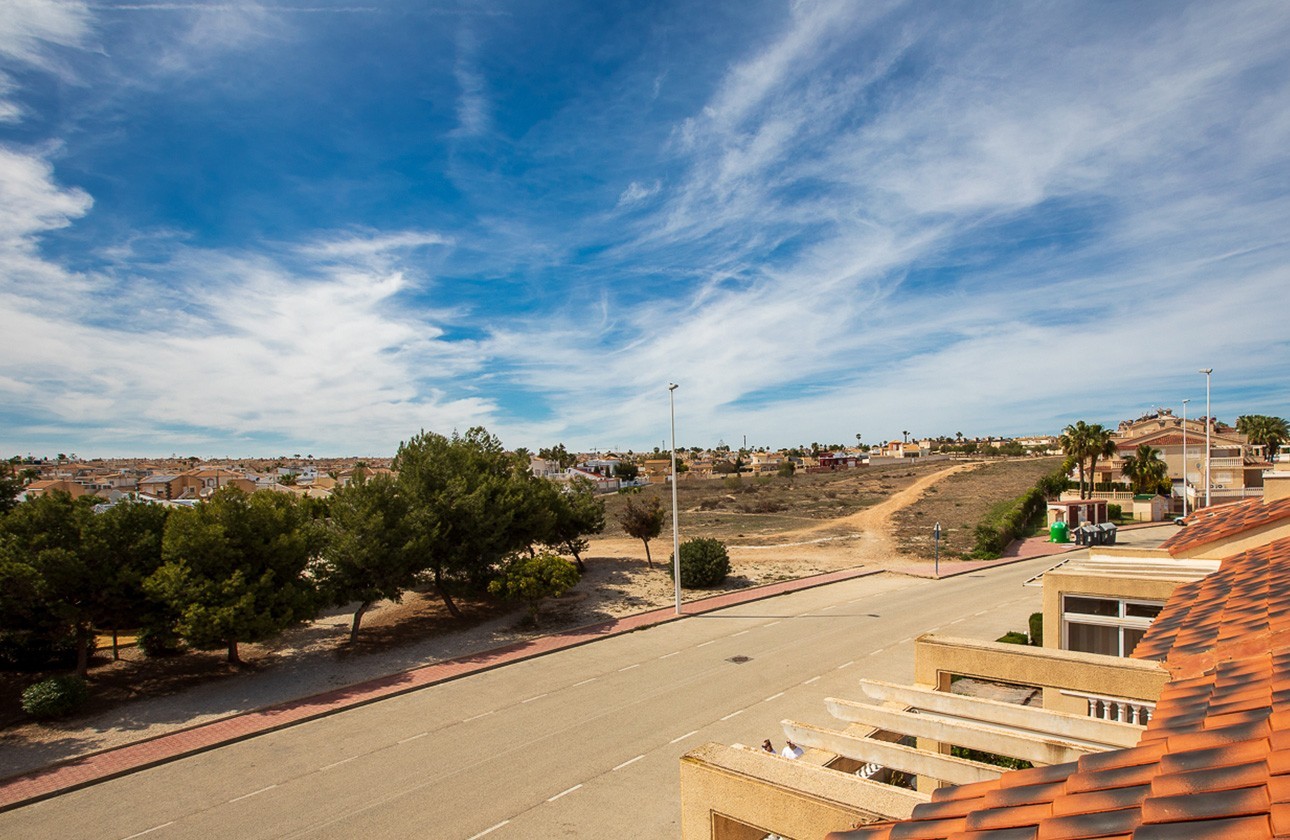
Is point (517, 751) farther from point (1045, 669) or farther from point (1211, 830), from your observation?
point (1211, 830)

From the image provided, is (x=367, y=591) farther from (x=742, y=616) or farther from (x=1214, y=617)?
(x=1214, y=617)

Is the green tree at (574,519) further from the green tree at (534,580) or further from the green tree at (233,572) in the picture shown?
the green tree at (233,572)

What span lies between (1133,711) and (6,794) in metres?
19.2

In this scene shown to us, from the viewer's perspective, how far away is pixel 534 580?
23172 mm

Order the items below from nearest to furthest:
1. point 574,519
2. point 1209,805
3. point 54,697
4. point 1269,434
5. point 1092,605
→ point 1209,805 → point 1092,605 → point 54,697 → point 574,519 → point 1269,434

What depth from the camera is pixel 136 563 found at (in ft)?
57.5

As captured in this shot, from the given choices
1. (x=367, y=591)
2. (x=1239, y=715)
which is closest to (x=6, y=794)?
(x=367, y=591)

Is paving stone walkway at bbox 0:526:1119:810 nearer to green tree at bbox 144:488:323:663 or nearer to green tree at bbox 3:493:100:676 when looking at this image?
green tree at bbox 144:488:323:663

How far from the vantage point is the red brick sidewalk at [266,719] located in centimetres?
1272

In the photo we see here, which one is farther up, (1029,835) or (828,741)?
(1029,835)

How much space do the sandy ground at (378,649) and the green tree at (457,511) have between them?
7.75 feet

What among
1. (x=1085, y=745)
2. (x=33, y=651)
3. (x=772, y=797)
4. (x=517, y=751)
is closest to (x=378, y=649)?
(x=33, y=651)

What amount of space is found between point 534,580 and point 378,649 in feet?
17.9

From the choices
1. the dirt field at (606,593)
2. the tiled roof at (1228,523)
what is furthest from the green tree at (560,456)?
the tiled roof at (1228,523)
